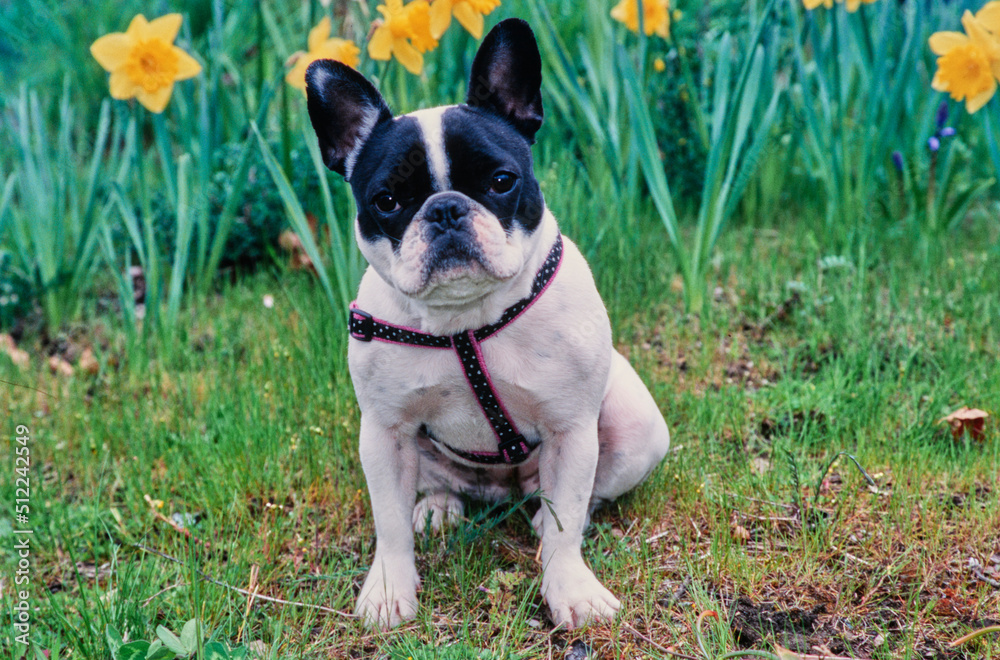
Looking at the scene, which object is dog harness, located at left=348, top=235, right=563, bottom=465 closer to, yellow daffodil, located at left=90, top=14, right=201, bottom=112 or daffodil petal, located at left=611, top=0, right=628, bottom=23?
yellow daffodil, located at left=90, top=14, right=201, bottom=112

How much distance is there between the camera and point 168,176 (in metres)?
3.55

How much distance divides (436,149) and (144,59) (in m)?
1.80

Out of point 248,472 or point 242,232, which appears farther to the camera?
point 242,232

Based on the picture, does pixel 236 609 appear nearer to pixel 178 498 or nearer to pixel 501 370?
pixel 178 498

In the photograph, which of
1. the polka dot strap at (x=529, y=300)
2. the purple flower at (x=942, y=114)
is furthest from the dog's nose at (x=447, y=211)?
the purple flower at (x=942, y=114)

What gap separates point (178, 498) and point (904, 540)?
2000 millimetres

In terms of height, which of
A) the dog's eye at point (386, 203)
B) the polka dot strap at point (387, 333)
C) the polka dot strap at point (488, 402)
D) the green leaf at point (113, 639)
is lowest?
the green leaf at point (113, 639)

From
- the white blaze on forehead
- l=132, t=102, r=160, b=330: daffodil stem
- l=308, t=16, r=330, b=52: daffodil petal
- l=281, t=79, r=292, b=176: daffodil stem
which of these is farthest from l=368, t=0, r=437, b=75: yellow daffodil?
l=132, t=102, r=160, b=330: daffodil stem

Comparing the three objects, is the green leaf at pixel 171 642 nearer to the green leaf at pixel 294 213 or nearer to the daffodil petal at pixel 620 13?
the green leaf at pixel 294 213

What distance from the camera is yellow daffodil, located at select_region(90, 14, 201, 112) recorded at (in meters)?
2.97

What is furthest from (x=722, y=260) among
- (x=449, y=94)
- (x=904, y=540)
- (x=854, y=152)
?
(x=904, y=540)

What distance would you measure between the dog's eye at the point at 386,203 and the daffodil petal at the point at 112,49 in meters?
1.72

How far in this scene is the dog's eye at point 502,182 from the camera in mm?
1767

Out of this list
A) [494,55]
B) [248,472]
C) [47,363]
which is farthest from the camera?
[47,363]
